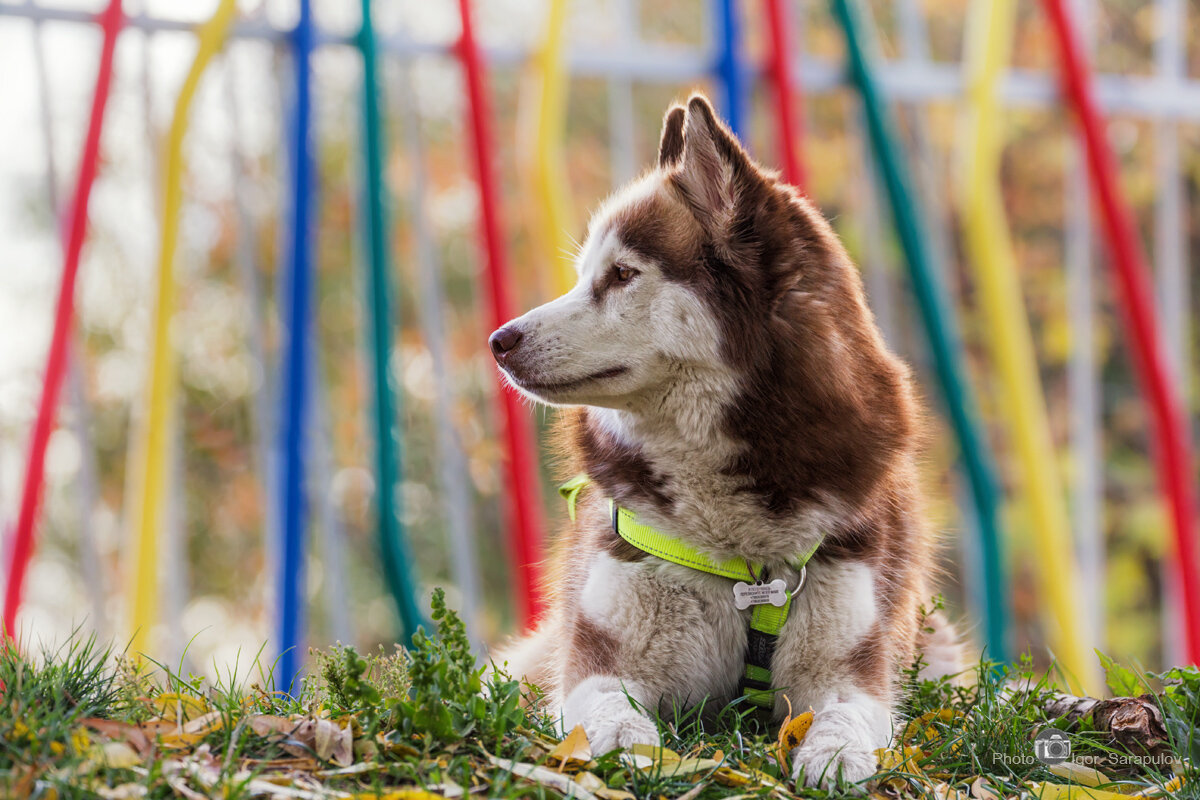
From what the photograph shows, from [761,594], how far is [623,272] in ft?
2.12

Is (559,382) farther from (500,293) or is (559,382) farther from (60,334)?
(60,334)

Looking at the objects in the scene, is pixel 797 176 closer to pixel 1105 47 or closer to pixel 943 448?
pixel 943 448

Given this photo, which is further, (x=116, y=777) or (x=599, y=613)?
(x=599, y=613)

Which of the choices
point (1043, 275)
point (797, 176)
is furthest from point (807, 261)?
point (1043, 275)

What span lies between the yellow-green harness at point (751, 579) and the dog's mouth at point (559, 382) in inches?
10.4

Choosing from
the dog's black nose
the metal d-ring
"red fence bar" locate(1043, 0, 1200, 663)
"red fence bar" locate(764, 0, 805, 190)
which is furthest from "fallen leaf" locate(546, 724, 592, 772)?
"red fence bar" locate(1043, 0, 1200, 663)

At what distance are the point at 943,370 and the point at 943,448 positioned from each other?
10.8 feet

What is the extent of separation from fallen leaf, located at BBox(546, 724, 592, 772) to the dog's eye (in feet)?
2.68

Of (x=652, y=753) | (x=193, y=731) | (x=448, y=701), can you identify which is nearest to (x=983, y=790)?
(x=652, y=753)

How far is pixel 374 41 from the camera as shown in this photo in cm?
343

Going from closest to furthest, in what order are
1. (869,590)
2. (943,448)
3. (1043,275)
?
1. (869,590)
2. (943,448)
3. (1043,275)

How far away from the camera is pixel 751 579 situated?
74.5 inches

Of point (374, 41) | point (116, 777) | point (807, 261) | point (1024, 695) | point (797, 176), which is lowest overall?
point (1024, 695)

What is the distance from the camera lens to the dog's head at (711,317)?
194 cm
